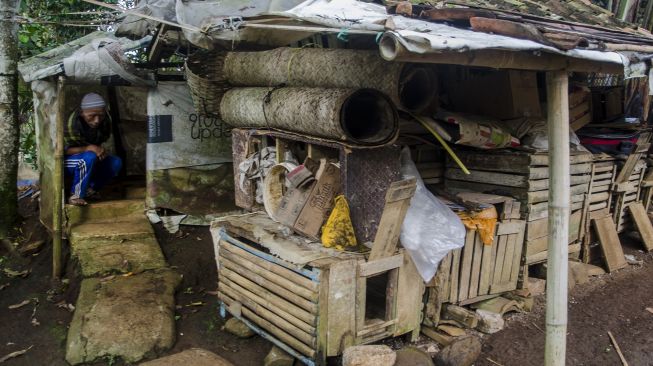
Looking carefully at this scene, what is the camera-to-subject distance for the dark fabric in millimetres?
6539

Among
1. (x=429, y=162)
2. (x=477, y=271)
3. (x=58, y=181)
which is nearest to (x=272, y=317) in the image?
(x=477, y=271)

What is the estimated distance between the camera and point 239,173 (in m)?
5.21

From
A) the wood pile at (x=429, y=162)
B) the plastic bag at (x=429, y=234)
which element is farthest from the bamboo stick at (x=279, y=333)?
the wood pile at (x=429, y=162)

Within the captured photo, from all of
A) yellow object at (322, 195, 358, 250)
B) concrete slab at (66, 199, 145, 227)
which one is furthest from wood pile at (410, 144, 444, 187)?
concrete slab at (66, 199, 145, 227)

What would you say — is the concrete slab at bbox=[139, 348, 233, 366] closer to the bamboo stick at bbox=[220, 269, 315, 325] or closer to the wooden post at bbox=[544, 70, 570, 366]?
the bamboo stick at bbox=[220, 269, 315, 325]

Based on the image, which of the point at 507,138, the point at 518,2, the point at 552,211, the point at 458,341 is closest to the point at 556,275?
the point at 552,211

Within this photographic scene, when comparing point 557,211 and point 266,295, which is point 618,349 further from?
point 266,295

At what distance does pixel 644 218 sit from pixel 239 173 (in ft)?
18.3

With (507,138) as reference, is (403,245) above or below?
below

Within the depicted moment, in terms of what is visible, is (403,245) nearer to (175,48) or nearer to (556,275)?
(556,275)

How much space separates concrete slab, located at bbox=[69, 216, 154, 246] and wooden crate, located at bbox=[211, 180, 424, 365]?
2.19 meters

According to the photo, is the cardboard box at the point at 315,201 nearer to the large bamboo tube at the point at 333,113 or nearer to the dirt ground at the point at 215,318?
the large bamboo tube at the point at 333,113

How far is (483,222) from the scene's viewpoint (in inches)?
179

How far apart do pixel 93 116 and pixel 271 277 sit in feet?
12.9
